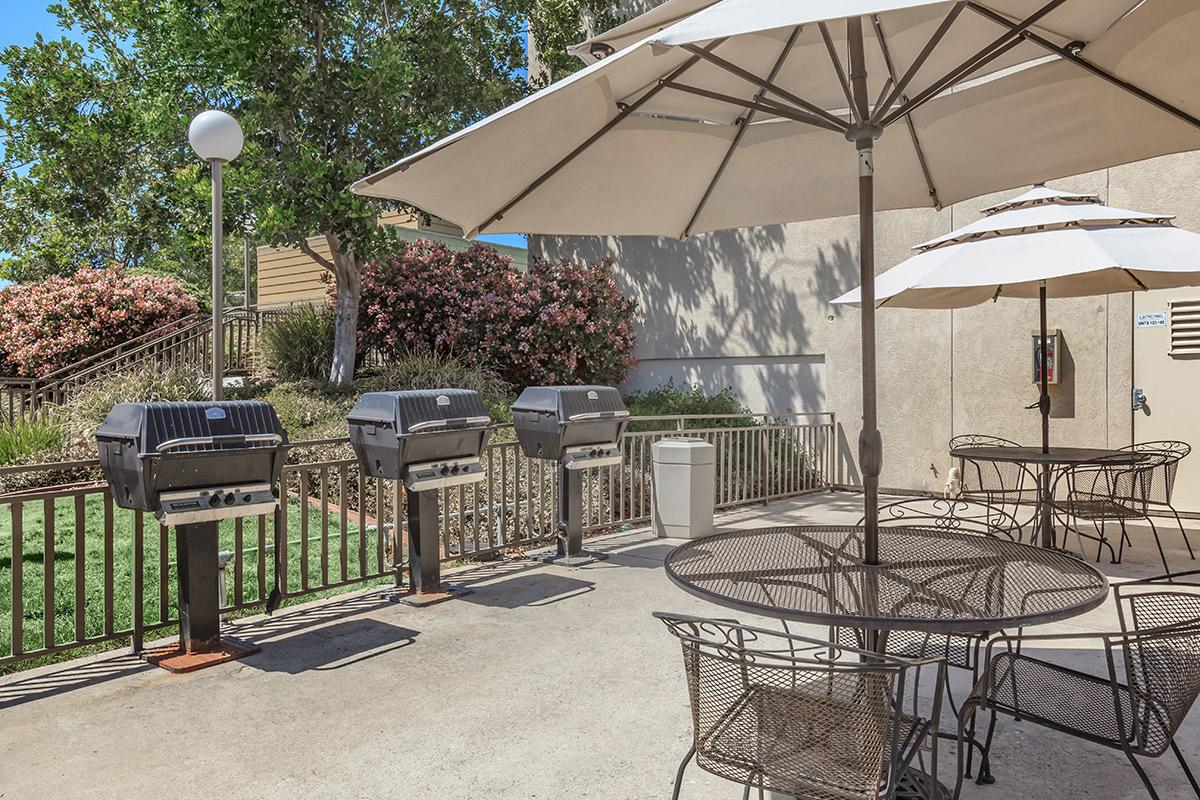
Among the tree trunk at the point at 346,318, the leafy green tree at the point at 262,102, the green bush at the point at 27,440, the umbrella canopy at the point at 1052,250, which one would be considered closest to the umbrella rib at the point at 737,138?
the umbrella canopy at the point at 1052,250

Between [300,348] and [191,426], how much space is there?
8316mm

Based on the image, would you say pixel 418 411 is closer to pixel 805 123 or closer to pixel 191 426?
pixel 191 426

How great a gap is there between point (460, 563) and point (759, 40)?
4.08 m

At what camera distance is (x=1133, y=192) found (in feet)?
24.9

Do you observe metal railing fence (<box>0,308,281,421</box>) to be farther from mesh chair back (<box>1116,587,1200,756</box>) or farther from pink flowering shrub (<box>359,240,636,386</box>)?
mesh chair back (<box>1116,587,1200,756</box>)

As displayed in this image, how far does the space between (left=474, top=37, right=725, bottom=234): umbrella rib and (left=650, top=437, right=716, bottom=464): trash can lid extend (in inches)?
131

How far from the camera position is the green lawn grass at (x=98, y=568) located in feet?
14.5

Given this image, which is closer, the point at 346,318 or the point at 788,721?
the point at 788,721

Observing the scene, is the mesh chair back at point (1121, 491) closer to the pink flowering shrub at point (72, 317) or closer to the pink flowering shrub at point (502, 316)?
the pink flowering shrub at point (502, 316)

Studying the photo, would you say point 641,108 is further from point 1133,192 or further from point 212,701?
point 1133,192

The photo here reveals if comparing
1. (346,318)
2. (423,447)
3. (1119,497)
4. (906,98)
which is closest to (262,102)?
(346,318)

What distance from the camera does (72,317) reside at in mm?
12273

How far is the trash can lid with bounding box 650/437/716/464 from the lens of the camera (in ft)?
21.5

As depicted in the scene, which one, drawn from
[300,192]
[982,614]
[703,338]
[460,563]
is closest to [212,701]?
[460,563]
